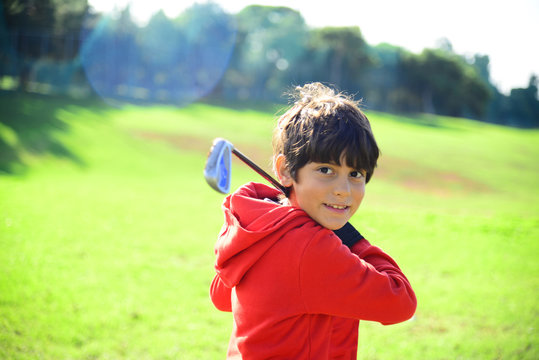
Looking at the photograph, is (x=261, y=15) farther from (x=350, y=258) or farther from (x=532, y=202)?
(x=350, y=258)

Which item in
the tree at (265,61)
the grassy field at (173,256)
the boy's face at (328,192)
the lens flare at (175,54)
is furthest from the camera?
the tree at (265,61)

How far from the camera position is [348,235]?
6.30ft

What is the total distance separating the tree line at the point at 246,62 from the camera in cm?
4228

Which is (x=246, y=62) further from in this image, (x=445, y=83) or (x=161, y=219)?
(x=161, y=219)

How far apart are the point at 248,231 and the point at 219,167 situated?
0.68 m

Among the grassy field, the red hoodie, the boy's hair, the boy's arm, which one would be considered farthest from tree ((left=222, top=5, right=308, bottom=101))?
the red hoodie

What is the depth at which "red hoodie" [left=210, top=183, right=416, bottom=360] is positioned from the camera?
1582mm

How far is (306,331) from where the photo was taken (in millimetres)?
1672

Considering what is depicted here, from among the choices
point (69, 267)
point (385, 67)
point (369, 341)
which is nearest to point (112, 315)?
point (69, 267)

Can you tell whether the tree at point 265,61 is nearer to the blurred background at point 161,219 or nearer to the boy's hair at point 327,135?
the blurred background at point 161,219

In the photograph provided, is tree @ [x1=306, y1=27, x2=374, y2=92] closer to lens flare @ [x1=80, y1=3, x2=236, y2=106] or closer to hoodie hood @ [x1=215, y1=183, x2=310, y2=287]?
lens flare @ [x1=80, y1=3, x2=236, y2=106]

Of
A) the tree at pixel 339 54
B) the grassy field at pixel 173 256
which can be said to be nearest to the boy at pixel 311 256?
the grassy field at pixel 173 256

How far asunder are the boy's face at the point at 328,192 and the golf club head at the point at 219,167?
512mm

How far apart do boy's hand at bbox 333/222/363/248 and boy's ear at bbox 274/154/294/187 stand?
296 mm
